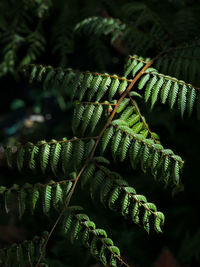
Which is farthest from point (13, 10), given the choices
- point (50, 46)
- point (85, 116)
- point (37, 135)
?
point (85, 116)

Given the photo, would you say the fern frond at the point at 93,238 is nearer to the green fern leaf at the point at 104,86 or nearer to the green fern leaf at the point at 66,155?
the green fern leaf at the point at 66,155

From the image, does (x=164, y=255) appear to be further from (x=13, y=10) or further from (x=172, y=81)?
(x=13, y=10)

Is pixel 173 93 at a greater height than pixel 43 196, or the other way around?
pixel 173 93

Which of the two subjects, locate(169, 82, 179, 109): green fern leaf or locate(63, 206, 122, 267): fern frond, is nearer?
locate(63, 206, 122, 267): fern frond

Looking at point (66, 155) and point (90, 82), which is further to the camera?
point (90, 82)

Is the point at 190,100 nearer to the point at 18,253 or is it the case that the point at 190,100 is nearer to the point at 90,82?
the point at 90,82

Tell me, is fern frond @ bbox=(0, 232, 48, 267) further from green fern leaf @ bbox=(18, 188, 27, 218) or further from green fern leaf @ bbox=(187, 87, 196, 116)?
green fern leaf @ bbox=(187, 87, 196, 116)

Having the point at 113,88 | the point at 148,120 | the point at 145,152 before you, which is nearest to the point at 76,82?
the point at 113,88

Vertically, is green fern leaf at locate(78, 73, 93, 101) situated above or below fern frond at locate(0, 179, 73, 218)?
above

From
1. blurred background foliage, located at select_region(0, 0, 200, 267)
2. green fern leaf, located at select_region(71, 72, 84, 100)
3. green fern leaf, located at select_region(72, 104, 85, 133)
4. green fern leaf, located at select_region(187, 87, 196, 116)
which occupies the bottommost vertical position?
blurred background foliage, located at select_region(0, 0, 200, 267)

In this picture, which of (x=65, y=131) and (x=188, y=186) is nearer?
(x=188, y=186)

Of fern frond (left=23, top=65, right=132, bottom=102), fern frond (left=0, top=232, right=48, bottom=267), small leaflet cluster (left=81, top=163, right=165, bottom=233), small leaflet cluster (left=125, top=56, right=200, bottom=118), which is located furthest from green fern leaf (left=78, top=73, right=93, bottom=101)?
fern frond (left=0, top=232, right=48, bottom=267)
